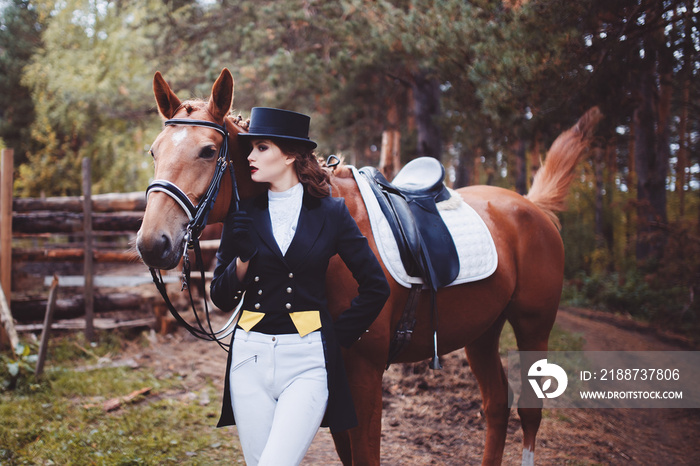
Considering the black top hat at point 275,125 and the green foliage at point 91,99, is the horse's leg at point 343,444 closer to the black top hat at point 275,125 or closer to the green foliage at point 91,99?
the black top hat at point 275,125

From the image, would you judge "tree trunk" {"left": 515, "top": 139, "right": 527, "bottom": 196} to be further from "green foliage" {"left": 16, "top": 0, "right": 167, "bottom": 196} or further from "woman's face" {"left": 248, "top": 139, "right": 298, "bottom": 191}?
"woman's face" {"left": 248, "top": 139, "right": 298, "bottom": 191}

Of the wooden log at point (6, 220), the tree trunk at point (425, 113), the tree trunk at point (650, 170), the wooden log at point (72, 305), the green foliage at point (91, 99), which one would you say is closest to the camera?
the wooden log at point (6, 220)

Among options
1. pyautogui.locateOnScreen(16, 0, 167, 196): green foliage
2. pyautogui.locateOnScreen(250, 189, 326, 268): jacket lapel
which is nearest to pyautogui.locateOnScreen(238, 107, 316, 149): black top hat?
pyautogui.locateOnScreen(250, 189, 326, 268): jacket lapel

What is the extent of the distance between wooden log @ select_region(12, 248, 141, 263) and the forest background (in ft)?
10.5

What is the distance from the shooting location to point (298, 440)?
68.5 inches

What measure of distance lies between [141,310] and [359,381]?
665 cm

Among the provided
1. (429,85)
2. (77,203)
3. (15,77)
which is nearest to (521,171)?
(429,85)

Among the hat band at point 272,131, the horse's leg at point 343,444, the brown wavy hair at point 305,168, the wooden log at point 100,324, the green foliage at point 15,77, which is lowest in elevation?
the wooden log at point 100,324

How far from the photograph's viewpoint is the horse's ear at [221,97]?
6.82 feet

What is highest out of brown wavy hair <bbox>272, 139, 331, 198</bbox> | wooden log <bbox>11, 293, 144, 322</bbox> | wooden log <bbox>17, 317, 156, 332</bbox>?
brown wavy hair <bbox>272, 139, 331, 198</bbox>

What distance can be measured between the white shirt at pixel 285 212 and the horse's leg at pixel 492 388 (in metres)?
2.13

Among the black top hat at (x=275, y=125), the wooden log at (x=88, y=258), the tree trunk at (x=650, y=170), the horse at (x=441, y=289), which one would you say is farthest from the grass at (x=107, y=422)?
the tree trunk at (x=650, y=170)

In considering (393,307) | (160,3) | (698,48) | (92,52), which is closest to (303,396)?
(393,307)

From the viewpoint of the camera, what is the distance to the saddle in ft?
8.32
